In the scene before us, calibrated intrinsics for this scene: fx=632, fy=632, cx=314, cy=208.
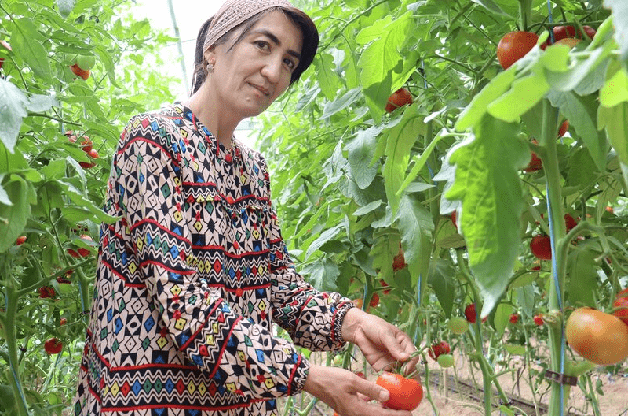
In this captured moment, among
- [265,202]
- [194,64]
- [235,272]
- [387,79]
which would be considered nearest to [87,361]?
[235,272]

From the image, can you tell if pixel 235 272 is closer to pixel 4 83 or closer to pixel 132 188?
pixel 132 188

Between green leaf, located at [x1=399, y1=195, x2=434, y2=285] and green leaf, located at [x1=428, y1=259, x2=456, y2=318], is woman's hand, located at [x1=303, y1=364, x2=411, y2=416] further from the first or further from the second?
green leaf, located at [x1=428, y1=259, x2=456, y2=318]

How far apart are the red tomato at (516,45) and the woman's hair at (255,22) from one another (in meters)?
0.48

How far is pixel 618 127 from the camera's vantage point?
0.37m

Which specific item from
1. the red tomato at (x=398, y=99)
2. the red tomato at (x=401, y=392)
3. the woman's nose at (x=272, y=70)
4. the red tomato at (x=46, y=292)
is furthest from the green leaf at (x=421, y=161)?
the red tomato at (x=46, y=292)

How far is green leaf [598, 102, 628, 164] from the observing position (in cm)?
37

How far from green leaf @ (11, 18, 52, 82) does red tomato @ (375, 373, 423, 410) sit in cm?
73

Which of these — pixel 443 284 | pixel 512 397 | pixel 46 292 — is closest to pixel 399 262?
pixel 443 284

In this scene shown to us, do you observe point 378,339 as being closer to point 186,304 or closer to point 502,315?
point 186,304

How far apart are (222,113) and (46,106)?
14.7 inches

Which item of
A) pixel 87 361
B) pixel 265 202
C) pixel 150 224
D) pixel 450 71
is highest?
pixel 450 71

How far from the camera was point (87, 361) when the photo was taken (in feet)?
3.59

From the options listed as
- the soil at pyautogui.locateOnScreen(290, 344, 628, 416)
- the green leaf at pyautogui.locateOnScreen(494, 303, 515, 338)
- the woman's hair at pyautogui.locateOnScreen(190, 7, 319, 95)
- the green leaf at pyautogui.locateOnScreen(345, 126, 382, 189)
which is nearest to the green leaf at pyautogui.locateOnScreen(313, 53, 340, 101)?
the woman's hair at pyautogui.locateOnScreen(190, 7, 319, 95)

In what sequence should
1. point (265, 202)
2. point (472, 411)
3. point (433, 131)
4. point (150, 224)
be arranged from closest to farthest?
point (150, 224) < point (433, 131) < point (265, 202) < point (472, 411)
